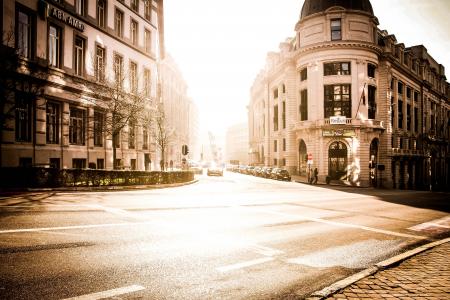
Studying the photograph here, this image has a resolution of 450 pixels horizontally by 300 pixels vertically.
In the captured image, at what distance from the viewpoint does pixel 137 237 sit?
7.37 m

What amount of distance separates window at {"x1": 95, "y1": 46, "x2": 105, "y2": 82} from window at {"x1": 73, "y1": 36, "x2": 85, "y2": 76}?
1.10 m

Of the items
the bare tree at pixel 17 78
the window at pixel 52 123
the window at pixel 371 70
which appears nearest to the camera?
the bare tree at pixel 17 78

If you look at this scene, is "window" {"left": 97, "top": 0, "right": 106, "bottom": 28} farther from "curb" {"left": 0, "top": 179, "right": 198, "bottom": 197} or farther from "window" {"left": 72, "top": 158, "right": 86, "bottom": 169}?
"curb" {"left": 0, "top": 179, "right": 198, "bottom": 197}

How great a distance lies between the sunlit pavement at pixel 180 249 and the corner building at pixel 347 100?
1149 inches

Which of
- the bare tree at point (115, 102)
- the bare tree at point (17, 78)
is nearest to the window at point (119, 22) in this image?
the bare tree at point (115, 102)

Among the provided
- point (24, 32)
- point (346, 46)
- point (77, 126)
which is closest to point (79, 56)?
point (24, 32)

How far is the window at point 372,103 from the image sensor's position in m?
42.6

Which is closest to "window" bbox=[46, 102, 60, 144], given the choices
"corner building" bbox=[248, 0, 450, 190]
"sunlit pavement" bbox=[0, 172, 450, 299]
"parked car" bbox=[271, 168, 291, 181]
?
"sunlit pavement" bbox=[0, 172, 450, 299]

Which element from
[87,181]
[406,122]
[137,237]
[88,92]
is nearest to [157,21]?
[88,92]

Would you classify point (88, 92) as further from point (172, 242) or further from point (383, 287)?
point (383, 287)

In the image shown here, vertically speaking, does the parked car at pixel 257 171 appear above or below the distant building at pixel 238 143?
below

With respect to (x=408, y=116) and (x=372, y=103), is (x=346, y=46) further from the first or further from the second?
(x=408, y=116)

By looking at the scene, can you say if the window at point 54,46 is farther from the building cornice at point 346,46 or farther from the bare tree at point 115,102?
the building cornice at point 346,46

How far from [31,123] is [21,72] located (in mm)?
3165
